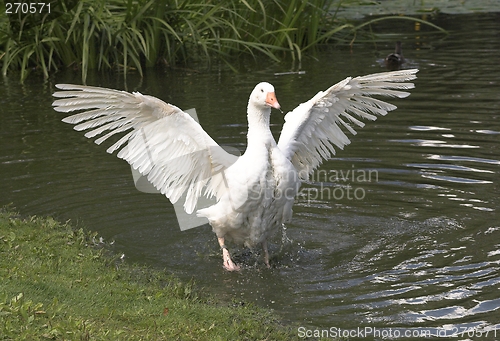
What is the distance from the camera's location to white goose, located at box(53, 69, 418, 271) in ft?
20.8

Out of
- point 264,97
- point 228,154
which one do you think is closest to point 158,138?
point 228,154

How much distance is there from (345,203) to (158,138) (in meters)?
2.42

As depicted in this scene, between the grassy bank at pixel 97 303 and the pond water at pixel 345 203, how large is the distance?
42 cm

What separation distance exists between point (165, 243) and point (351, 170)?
8.58ft

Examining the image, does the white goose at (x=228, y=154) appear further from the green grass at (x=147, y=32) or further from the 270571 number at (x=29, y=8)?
the 270571 number at (x=29, y=8)

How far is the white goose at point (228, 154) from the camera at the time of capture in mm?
6344

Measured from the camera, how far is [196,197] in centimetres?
713

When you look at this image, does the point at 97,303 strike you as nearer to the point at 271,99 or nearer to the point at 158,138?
the point at 158,138

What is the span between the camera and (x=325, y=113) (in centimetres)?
708

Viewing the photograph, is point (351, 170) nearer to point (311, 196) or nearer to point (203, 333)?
point (311, 196)

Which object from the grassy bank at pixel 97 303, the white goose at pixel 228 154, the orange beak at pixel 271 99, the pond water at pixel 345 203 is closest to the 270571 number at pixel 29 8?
the pond water at pixel 345 203

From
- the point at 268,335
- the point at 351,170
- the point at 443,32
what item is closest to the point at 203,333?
the point at 268,335

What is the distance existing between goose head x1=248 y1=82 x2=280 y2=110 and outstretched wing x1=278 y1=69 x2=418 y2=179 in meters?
0.55

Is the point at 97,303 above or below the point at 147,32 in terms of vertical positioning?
below
